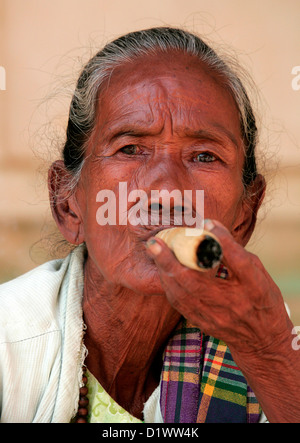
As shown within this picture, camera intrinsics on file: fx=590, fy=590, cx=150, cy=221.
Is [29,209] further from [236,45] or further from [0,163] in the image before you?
[236,45]

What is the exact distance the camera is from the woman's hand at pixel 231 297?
167 cm

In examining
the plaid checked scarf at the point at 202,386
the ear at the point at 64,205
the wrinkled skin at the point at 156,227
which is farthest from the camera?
the ear at the point at 64,205

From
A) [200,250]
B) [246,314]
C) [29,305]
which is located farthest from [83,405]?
[200,250]

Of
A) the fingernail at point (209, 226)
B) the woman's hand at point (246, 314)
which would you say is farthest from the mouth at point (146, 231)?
the fingernail at point (209, 226)

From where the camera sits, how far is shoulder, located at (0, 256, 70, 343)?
94.0 inches

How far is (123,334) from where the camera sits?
2662 millimetres

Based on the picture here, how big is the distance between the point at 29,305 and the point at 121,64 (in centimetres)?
113

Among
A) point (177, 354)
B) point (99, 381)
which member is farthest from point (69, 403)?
point (177, 354)

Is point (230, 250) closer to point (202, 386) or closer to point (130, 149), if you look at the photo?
point (130, 149)

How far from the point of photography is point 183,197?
221 centimetres

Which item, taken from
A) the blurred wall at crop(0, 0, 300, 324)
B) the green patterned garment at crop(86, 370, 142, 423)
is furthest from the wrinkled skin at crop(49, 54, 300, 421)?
the blurred wall at crop(0, 0, 300, 324)

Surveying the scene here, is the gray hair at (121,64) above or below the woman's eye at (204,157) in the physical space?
above

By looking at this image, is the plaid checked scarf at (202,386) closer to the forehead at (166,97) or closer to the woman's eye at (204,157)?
the woman's eye at (204,157)
